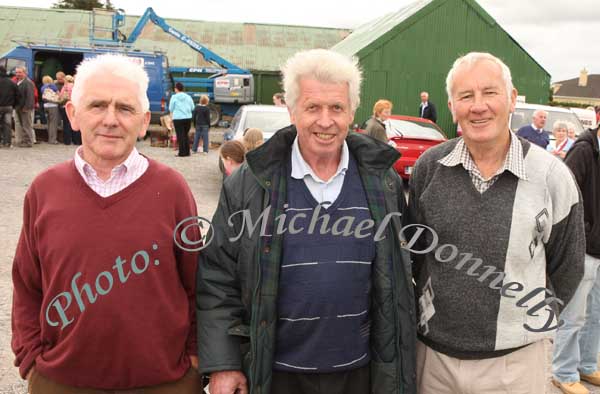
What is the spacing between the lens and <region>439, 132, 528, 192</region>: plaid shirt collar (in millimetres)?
2316

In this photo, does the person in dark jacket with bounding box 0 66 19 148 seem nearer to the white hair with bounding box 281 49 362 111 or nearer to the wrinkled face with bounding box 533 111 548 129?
the wrinkled face with bounding box 533 111 548 129

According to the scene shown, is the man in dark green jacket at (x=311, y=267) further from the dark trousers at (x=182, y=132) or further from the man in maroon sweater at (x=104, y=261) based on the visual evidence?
the dark trousers at (x=182, y=132)

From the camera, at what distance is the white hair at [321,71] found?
2268 mm

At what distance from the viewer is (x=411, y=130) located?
37.4ft

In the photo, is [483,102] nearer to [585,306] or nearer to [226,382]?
[226,382]

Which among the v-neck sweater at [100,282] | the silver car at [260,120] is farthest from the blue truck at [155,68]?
the v-neck sweater at [100,282]

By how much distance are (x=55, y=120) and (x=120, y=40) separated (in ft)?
28.4

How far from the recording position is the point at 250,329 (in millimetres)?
2197

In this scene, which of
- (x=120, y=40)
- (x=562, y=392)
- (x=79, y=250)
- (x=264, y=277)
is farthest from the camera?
(x=120, y=40)

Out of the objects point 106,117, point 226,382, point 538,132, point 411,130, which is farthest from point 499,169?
point 411,130

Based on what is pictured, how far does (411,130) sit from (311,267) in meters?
9.63

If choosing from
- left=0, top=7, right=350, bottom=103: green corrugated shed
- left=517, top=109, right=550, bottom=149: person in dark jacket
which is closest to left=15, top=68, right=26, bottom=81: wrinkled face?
left=517, top=109, right=550, bottom=149: person in dark jacket

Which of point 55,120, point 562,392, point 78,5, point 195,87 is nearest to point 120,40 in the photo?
point 195,87

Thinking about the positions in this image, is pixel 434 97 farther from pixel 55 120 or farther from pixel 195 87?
pixel 55 120
